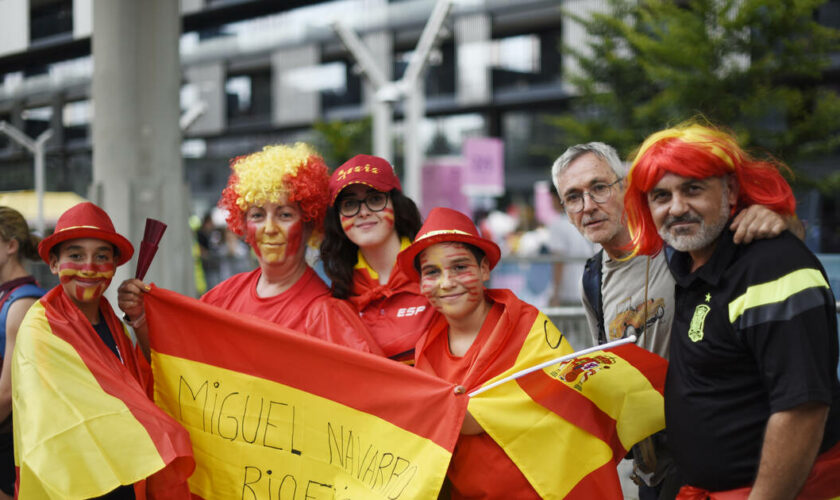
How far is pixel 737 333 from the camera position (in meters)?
2.44

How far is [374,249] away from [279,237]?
44cm

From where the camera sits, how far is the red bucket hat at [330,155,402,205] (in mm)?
3668

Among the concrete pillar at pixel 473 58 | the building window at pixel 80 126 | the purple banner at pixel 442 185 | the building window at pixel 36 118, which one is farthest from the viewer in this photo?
the concrete pillar at pixel 473 58

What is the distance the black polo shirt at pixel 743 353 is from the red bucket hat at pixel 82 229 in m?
2.29

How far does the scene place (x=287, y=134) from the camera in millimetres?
31359

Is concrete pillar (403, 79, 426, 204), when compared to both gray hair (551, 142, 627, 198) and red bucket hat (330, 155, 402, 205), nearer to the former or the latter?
red bucket hat (330, 155, 402, 205)

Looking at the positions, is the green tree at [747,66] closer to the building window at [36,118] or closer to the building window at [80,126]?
the building window at [36,118]

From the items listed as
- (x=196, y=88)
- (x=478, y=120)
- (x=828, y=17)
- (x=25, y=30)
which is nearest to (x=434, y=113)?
(x=478, y=120)

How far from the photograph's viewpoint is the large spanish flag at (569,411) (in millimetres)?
2992

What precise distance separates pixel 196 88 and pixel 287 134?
440 centimetres

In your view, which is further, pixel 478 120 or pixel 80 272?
pixel 478 120

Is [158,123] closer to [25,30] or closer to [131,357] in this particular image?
[25,30]

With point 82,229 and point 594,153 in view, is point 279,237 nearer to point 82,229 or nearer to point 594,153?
point 82,229

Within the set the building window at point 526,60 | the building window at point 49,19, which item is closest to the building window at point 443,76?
the building window at point 526,60
